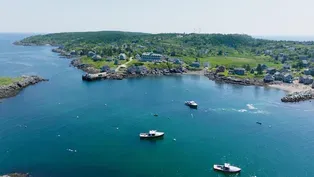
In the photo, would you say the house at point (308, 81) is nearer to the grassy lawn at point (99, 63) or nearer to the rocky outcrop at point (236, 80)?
the rocky outcrop at point (236, 80)

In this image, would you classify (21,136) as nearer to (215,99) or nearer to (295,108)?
(215,99)

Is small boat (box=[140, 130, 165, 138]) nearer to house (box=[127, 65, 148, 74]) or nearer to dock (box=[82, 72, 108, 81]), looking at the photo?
dock (box=[82, 72, 108, 81])

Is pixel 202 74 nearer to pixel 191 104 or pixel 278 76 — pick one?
pixel 278 76

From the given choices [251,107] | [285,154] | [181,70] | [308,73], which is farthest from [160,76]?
[285,154]

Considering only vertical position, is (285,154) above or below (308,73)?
below

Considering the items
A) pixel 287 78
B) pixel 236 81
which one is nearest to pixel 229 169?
pixel 236 81

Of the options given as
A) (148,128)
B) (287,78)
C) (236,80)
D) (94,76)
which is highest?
(287,78)
